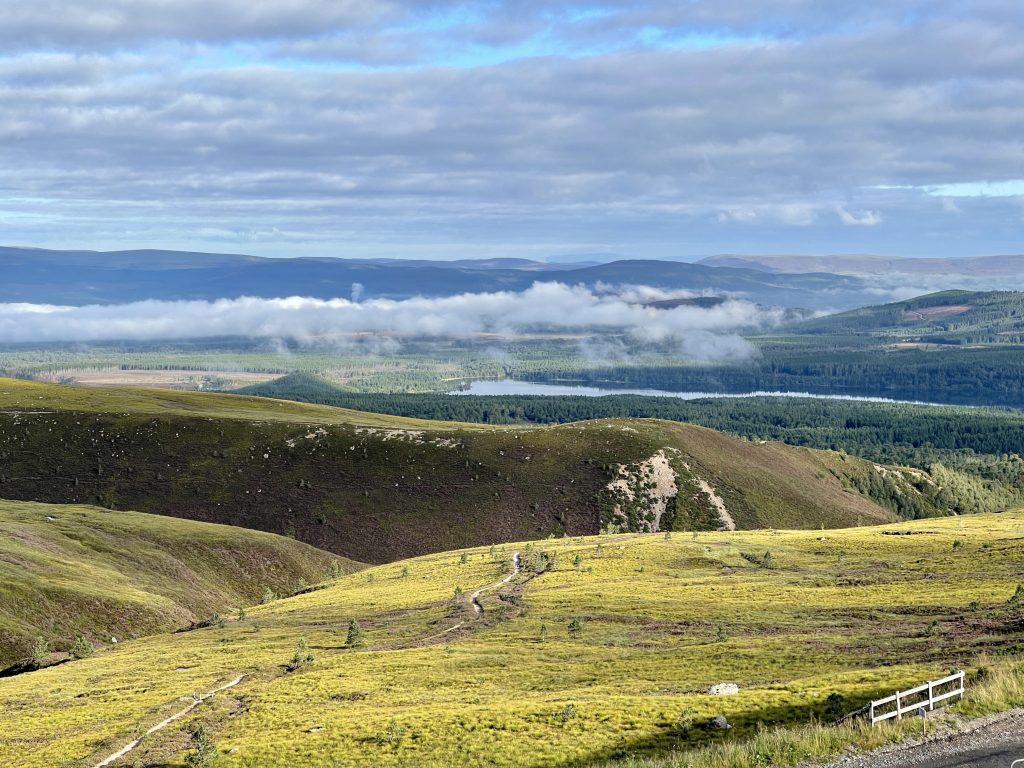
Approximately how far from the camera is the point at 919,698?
3872cm

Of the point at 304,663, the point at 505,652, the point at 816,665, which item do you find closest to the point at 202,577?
the point at 304,663

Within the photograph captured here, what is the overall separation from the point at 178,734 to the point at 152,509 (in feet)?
454

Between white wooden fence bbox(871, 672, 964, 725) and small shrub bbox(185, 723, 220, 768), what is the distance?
27.0m

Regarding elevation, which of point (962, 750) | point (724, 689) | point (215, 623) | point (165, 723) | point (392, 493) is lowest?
point (392, 493)

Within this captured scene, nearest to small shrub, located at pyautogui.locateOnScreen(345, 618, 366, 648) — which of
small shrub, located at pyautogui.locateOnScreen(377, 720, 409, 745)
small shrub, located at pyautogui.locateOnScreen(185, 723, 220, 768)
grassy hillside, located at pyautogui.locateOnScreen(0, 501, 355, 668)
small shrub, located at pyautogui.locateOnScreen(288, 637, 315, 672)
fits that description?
small shrub, located at pyautogui.locateOnScreen(288, 637, 315, 672)

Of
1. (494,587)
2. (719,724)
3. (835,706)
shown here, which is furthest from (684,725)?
(494,587)

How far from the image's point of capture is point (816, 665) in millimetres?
50625

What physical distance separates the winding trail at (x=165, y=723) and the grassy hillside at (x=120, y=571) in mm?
30956

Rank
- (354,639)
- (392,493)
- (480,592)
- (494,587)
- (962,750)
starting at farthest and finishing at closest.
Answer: (392,493)
(494,587)
(480,592)
(354,639)
(962,750)

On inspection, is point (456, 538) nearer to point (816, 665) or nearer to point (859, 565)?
point (859, 565)

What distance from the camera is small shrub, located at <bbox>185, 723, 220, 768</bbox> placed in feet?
140

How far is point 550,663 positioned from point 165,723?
67.6 feet

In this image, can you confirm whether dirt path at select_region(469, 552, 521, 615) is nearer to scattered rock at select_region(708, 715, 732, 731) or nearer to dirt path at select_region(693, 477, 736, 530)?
scattered rock at select_region(708, 715, 732, 731)

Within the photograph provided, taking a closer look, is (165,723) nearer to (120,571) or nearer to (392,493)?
(120,571)
